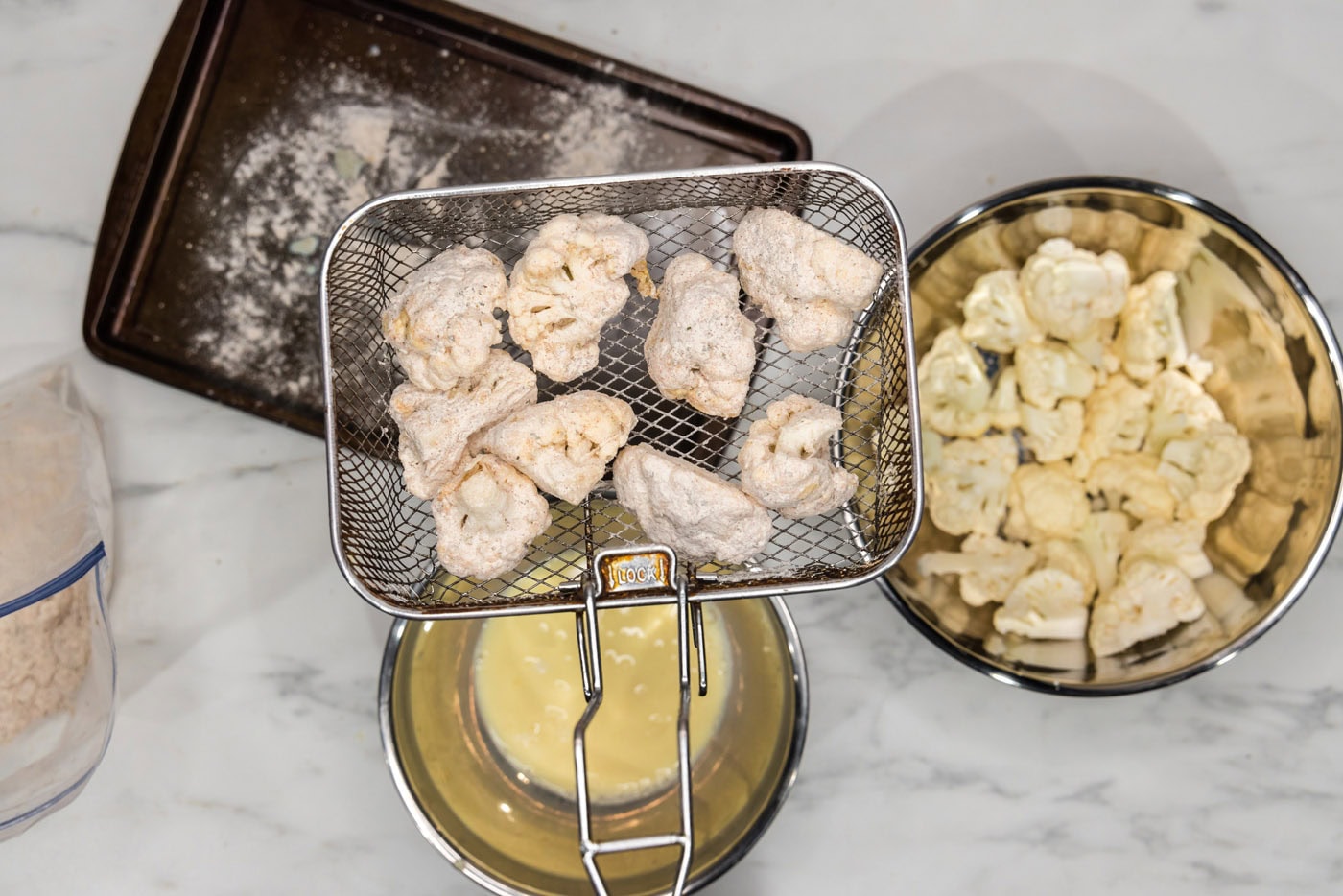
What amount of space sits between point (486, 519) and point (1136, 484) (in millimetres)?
773

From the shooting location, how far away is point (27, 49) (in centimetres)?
125

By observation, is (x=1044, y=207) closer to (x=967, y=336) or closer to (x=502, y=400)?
(x=967, y=336)

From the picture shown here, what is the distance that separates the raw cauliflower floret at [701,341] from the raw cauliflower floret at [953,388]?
322 millimetres

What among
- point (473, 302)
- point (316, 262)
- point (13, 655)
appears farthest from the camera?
point (316, 262)

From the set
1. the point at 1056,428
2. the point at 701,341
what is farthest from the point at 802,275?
the point at 1056,428

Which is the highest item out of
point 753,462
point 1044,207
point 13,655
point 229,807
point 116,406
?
point 1044,207

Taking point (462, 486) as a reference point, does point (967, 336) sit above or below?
above

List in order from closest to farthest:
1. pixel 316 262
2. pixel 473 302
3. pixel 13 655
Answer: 1. pixel 473 302
2. pixel 13 655
3. pixel 316 262

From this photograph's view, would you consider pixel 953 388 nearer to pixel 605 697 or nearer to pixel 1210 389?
pixel 1210 389

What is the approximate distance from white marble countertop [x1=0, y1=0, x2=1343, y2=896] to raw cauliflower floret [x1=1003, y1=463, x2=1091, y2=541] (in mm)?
204

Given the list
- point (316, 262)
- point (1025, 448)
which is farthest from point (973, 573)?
point (316, 262)

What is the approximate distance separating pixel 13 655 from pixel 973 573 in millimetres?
1115

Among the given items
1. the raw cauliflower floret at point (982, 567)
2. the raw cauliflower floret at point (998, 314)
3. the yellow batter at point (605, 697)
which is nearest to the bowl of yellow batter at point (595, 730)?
the yellow batter at point (605, 697)

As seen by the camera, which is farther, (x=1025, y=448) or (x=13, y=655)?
(x=1025, y=448)
